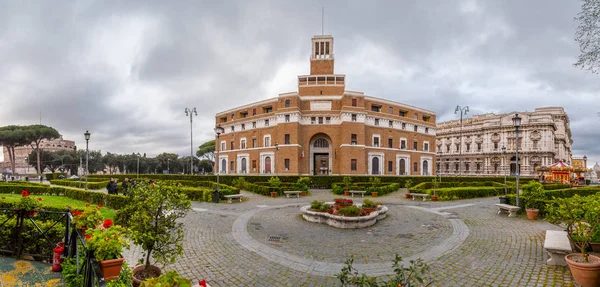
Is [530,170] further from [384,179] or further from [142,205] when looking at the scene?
[142,205]

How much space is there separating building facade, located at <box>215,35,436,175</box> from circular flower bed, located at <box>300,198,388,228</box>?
26.5 meters

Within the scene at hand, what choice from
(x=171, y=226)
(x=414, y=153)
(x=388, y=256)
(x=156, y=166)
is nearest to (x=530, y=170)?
(x=414, y=153)

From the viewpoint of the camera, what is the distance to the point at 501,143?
6281 cm

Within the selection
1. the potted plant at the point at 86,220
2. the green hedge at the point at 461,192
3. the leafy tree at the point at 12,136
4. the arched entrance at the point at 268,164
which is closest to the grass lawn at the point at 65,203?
the potted plant at the point at 86,220

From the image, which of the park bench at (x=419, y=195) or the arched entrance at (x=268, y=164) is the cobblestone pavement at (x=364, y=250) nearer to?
the park bench at (x=419, y=195)

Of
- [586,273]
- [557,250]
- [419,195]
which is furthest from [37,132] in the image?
[586,273]

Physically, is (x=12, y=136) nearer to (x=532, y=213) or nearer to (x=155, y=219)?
(x=155, y=219)

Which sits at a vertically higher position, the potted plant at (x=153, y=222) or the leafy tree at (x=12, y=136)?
the leafy tree at (x=12, y=136)

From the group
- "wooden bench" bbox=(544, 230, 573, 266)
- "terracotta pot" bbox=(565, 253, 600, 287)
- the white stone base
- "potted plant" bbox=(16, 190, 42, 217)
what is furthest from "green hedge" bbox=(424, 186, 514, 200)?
"potted plant" bbox=(16, 190, 42, 217)

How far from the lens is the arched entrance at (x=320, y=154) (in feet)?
139

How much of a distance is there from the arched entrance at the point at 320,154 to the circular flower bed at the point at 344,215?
30248 mm

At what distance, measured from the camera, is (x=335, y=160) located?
41438 millimetres

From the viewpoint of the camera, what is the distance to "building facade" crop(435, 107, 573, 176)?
57.9m

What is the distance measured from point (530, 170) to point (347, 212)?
71059mm
